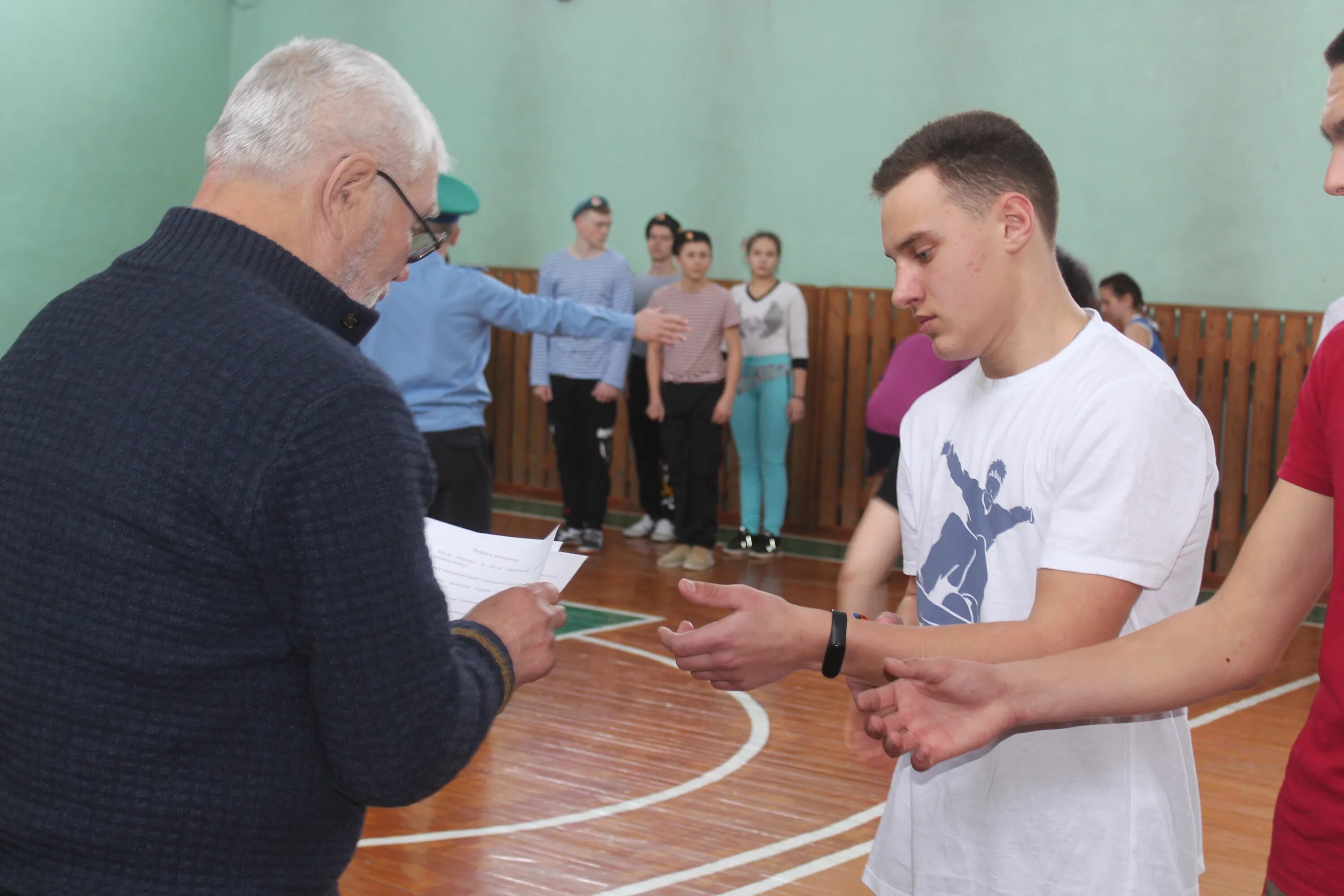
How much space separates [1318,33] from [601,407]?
481 cm

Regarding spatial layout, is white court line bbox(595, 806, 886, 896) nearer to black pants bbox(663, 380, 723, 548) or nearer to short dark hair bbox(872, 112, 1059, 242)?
short dark hair bbox(872, 112, 1059, 242)

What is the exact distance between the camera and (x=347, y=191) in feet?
5.02

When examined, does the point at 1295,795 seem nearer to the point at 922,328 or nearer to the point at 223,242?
the point at 922,328

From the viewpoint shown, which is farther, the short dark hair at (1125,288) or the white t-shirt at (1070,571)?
the short dark hair at (1125,288)

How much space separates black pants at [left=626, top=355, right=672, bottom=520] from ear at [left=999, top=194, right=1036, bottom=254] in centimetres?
709

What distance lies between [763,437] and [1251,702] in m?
3.67

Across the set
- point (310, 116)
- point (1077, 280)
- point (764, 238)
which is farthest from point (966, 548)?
point (764, 238)

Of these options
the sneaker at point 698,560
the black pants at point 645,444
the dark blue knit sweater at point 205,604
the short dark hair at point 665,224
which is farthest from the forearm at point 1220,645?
the black pants at point 645,444

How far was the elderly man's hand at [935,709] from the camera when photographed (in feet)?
4.83

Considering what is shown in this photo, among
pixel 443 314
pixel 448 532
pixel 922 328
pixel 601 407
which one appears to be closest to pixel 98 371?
pixel 448 532

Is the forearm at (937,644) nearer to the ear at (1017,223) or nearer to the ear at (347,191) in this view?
the ear at (1017,223)

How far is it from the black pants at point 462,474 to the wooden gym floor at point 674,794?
2.84ft

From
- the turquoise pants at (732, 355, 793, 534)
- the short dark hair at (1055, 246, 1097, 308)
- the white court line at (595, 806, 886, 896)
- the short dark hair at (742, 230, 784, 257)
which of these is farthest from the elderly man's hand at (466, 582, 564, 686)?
the short dark hair at (742, 230, 784, 257)

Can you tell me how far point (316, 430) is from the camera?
1.28 metres
